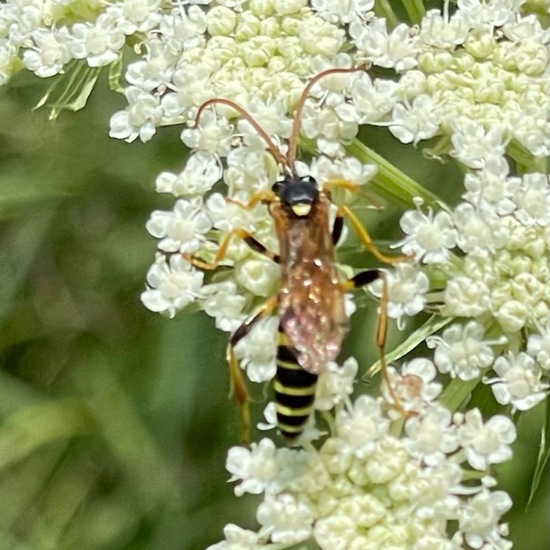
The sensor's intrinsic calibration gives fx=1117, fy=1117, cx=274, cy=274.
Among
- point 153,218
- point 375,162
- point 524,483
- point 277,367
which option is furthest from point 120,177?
point 524,483

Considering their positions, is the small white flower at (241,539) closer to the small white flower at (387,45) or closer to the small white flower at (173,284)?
the small white flower at (173,284)

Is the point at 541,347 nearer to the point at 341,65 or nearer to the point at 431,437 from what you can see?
the point at 431,437

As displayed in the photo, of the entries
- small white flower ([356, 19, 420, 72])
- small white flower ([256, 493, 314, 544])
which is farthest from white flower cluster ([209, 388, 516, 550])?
small white flower ([356, 19, 420, 72])

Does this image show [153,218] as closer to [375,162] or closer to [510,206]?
[375,162]

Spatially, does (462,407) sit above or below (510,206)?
below

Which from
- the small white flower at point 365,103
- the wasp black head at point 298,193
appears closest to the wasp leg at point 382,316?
the wasp black head at point 298,193

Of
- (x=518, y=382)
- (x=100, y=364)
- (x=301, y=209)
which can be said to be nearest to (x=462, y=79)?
(x=301, y=209)
